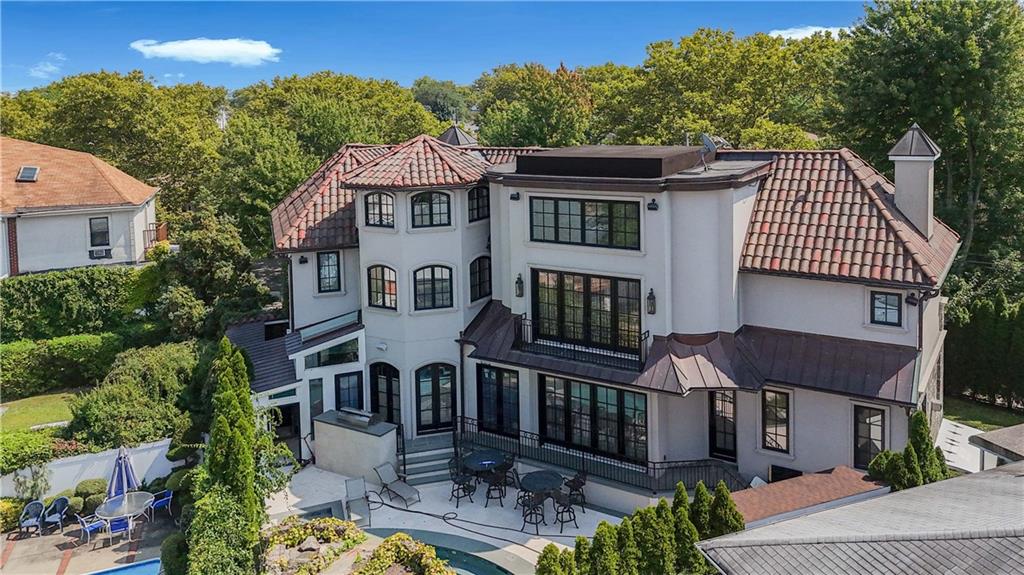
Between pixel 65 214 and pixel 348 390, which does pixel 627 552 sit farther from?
pixel 65 214

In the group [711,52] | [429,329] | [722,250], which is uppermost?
[711,52]

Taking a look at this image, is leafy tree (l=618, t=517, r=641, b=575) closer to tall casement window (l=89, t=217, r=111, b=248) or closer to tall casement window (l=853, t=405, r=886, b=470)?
tall casement window (l=853, t=405, r=886, b=470)

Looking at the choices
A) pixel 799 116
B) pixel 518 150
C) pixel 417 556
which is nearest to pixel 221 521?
pixel 417 556

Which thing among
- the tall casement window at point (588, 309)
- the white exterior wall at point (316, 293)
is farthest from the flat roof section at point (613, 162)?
the white exterior wall at point (316, 293)

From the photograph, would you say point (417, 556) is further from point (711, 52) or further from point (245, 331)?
point (711, 52)

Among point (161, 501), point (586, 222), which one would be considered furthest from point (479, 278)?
point (161, 501)

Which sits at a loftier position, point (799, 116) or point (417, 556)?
point (799, 116)

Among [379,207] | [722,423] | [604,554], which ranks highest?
[379,207]

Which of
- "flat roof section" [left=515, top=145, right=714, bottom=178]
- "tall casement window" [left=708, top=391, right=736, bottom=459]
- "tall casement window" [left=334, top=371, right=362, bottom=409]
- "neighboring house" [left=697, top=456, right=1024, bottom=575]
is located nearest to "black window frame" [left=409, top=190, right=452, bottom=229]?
"flat roof section" [left=515, top=145, right=714, bottom=178]
